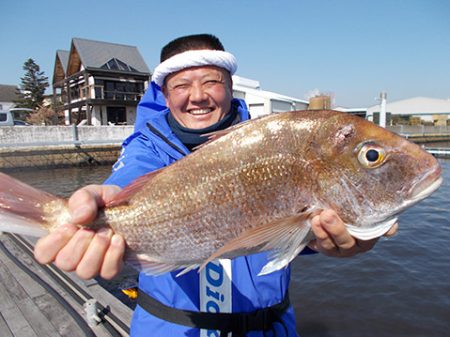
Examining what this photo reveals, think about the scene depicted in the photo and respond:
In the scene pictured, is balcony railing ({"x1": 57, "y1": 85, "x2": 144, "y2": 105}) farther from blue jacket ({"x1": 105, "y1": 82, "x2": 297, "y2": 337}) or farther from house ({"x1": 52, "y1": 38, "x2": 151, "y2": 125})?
blue jacket ({"x1": 105, "y1": 82, "x2": 297, "y2": 337})

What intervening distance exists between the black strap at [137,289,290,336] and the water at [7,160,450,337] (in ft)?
14.8

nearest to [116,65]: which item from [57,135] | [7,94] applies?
[57,135]

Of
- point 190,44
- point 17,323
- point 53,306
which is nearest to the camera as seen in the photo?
point 190,44

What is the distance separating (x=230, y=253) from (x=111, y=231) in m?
0.67

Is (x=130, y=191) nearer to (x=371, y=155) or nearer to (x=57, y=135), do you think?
(x=371, y=155)

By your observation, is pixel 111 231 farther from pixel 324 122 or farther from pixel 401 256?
pixel 401 256

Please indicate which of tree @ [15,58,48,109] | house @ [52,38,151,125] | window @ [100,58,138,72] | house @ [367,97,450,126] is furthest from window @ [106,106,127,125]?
A: house @ [367,97,450,126]

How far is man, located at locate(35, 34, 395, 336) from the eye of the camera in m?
1.64

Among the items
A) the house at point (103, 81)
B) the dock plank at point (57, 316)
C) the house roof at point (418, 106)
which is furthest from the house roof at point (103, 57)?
the house roof at point (418, 106)

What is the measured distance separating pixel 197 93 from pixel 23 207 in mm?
1360

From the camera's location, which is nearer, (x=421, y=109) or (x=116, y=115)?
(x=116, y=115)

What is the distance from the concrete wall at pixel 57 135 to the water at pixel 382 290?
20721 mm

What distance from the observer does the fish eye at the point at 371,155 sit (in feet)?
5.24

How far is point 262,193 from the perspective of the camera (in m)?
1.62
